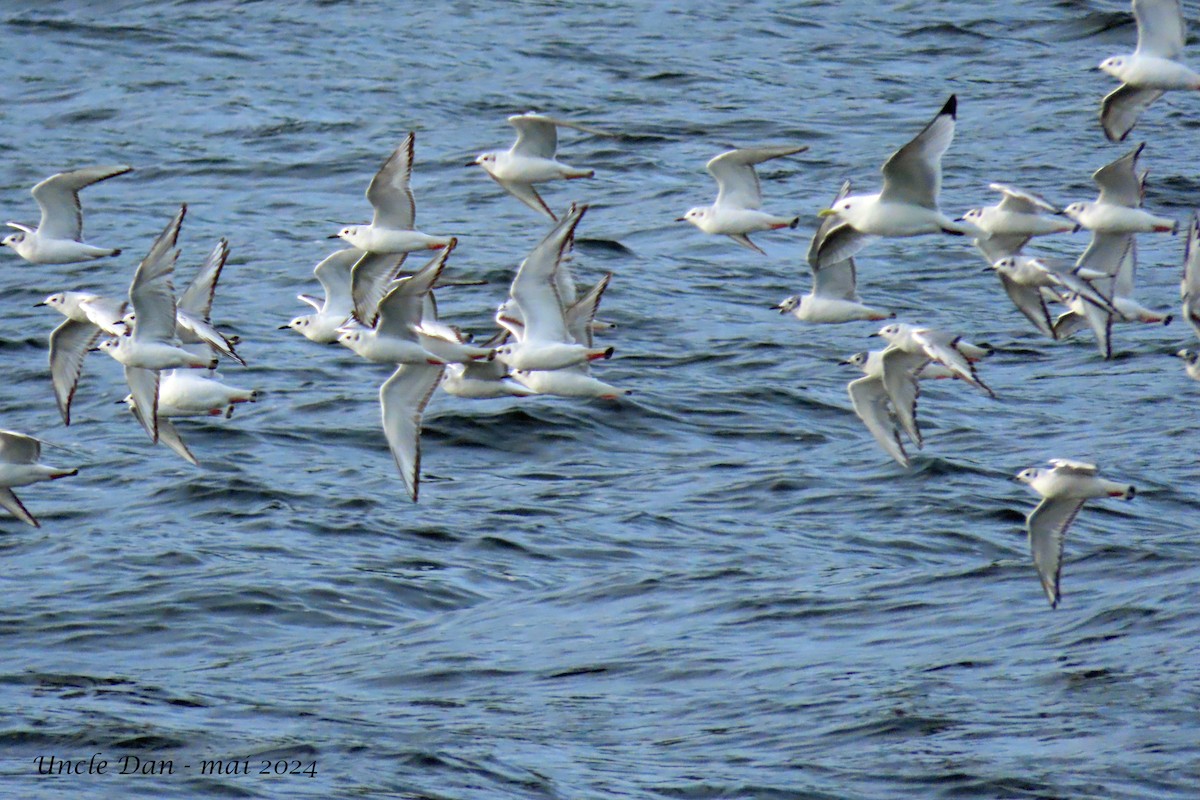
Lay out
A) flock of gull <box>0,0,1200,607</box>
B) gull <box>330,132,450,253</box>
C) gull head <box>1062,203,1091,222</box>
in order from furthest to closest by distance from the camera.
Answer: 1. gull <box>330,132,450,253</box>
2. gull head <box>1062,203,1091,222</box>
3. flock of gull <box>0,0,1200,607</box>

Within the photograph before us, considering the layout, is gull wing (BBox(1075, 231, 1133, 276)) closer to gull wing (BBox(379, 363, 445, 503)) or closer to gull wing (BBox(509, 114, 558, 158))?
gull wing (BBox(509, 114, 558, 158))

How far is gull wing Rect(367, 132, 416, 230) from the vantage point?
46.2 ft

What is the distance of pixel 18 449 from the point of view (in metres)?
14.8

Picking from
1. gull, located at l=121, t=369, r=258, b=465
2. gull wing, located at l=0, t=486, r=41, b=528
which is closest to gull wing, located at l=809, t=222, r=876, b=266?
gull, located at l=121, t=369, r=258, b=465

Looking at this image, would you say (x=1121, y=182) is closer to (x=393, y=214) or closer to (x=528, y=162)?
(x=528, y=162)

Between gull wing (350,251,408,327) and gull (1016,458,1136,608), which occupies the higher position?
gull wing (350,251,408,327)

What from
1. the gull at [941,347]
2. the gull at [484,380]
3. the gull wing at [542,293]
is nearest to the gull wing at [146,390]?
the gull at [484,380]

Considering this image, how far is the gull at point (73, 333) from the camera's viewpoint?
50.3 feet

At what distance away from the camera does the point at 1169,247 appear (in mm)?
24219

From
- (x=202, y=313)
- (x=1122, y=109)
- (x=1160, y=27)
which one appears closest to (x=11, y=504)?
(x=202, y=313)

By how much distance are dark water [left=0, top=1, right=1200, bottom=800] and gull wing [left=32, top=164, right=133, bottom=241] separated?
3.15 meters

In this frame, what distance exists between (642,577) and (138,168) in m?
12.9

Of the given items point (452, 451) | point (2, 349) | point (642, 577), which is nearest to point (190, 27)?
point (2, 349)

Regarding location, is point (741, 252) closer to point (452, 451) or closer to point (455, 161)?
point (455, 161)
